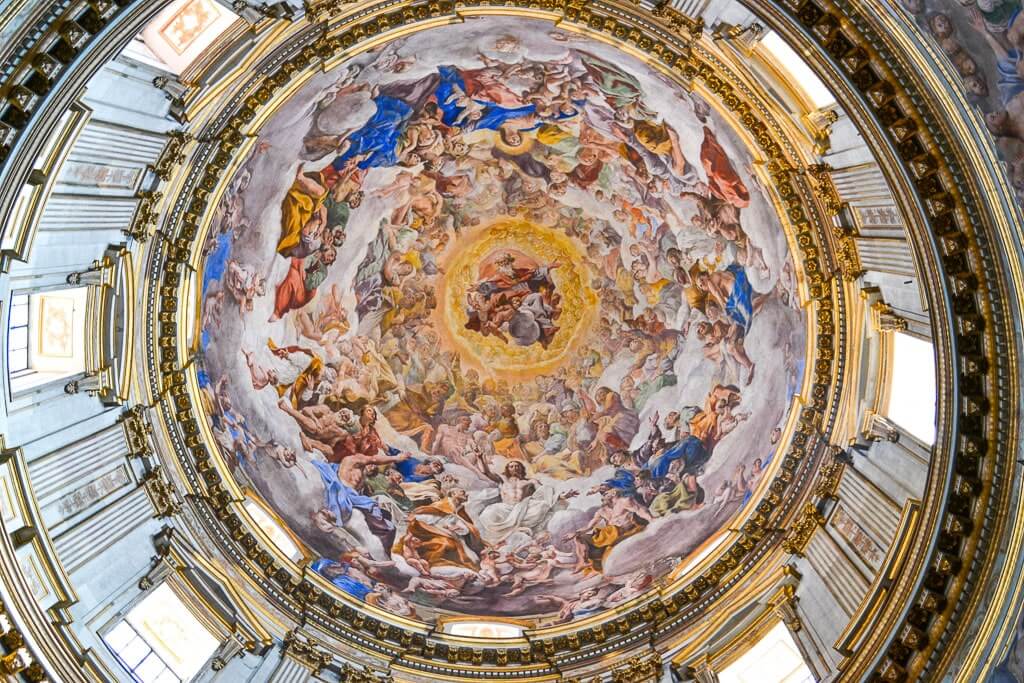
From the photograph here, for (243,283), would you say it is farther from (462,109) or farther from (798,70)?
(798,70)

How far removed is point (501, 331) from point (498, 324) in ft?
0.76

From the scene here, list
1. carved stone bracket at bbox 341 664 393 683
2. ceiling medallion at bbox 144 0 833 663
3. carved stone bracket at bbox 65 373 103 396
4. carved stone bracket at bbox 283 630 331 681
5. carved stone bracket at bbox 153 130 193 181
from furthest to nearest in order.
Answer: ceiling medallion at bbox 144 0 833 663 → carved stone bracket at bbox 341 664 393 683 → carved stone bracket at bbox 283 630 331 681 → carved stone bracket at bbox 153 130 193 181 → carved stone bracket at bbox 65 373 103 396

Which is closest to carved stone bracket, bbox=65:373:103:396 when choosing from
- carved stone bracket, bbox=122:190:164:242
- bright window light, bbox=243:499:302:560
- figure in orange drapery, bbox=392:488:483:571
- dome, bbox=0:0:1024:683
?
dome, bbox=0:0:1024:683

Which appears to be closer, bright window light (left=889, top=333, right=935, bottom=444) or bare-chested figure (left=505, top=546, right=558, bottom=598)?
bright window light (left=889, top=333, right=935, bottom=444)

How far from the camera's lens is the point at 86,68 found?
12102mm

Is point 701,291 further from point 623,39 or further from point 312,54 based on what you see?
point 312,54

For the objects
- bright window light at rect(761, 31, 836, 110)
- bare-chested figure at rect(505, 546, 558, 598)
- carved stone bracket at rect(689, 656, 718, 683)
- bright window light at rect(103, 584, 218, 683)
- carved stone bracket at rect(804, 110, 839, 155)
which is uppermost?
bright window light at rect(761, 31, 836, 110)

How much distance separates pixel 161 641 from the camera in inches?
674

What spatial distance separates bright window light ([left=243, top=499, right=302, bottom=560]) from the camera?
21.2 m

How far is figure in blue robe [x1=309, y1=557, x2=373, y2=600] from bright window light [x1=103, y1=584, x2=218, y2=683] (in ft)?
12.6

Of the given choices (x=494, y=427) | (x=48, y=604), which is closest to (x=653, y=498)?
(x=494, y=427)

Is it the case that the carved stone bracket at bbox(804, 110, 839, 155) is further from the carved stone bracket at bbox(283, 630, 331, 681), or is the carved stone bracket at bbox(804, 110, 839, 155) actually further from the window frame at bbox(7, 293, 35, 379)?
the carved stone bracket at bbox(283, 630, 331, 681)

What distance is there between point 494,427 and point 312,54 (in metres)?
12.4

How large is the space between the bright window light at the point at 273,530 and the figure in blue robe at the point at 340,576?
55 cm
